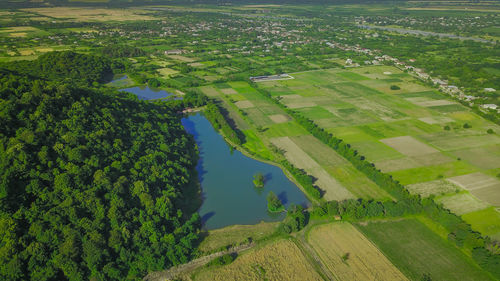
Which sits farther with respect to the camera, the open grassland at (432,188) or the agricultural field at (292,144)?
the agricultural field at (292,144)

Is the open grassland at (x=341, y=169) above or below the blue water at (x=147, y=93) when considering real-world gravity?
below

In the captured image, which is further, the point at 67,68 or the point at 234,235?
the point at 67,68

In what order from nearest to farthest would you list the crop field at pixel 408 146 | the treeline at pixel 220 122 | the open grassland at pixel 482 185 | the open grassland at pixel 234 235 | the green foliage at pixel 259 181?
the open grassland at pixel 234 235 → the open grassland at pixel 482 185 → the green foliage at pixel 259 181 → the crop field at pixel 408 146 → the treeline at pixel 220 122

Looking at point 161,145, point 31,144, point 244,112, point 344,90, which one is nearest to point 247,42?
A: point 344,90

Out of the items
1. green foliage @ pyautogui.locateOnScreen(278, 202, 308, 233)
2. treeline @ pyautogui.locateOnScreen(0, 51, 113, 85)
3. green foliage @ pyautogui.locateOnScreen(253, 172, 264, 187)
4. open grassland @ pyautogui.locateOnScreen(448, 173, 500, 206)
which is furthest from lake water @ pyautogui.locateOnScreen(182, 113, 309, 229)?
treeline @ pyautogui.locateOnScreen(0, 51, 113, 85)

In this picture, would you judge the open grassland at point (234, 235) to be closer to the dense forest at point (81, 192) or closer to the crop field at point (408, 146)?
the dense forest at point (81, 192)

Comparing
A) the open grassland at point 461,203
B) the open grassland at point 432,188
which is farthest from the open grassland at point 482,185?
the open grassland at point 432,188

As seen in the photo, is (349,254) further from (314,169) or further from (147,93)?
(147,93)

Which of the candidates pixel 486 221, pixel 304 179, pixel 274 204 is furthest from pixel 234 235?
pixel 486 221
